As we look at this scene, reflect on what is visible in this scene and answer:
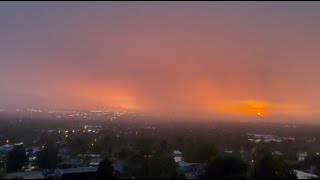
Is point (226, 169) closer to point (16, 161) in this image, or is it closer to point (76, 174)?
point (76, 174)

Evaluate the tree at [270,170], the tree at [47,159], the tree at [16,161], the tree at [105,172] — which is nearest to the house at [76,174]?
the tree at [105,172]

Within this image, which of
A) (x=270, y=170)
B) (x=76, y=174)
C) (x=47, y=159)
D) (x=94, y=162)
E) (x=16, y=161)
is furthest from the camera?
(x=94, y=162)

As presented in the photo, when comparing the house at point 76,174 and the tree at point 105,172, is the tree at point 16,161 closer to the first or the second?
the house at point 76,174

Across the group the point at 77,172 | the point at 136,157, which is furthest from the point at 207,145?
the point at 77,172

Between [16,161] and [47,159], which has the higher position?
[47,159]

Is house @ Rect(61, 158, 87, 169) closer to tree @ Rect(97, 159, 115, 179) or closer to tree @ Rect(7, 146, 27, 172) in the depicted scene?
tree @ Rect(7, 146, 27, 172)

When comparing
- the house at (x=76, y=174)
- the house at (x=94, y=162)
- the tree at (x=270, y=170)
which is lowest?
the house at (x=94, y=162)

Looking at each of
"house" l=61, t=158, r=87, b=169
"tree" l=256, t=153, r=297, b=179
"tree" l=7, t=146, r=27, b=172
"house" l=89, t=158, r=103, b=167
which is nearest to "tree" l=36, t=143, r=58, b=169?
"house" l=61, t=158, r=87, b=169

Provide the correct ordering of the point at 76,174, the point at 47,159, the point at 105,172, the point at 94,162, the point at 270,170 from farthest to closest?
1. the point at 94,162
2. the point at 47,159
3. the point at 76,174
4. the point at 270,170
5. the point at 105,172

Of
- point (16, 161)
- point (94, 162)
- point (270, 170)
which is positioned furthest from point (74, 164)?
point (270, 170)

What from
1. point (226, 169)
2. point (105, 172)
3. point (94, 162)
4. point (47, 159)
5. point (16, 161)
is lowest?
point (94, 162)
